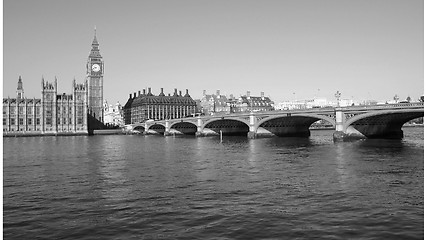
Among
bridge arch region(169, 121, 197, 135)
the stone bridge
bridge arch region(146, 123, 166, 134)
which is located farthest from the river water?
bridge arch region(146, 123, 166, 134)

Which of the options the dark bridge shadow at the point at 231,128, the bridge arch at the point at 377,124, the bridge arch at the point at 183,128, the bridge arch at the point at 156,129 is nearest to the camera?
the bridge arch at the point at 377,124

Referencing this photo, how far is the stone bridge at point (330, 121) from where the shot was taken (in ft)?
207

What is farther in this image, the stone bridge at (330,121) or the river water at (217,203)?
the stone bridge at (330,121)

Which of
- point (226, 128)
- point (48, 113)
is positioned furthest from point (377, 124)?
point (48, 113)

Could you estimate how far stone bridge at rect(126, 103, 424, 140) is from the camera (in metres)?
63.2

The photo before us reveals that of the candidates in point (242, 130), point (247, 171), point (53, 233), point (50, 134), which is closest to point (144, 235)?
point (53, 233)

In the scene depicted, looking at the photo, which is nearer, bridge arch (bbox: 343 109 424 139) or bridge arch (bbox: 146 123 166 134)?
bridge arch (bbox: 343 109 424 139)

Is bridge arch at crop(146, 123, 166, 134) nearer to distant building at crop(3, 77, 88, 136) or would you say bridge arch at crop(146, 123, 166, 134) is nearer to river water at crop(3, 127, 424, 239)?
Answer: distant building at crop(3, 77, 88, 136)

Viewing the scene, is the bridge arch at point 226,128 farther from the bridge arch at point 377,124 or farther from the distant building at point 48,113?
the distant building at point 48,113

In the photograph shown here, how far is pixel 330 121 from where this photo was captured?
231 ft

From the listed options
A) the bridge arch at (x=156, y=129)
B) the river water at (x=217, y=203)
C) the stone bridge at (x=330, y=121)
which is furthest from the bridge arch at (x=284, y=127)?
the bridge arch at (x=156, y=129)

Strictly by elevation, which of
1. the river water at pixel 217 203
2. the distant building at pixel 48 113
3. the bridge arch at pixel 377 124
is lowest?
the river water at pixel 217 203

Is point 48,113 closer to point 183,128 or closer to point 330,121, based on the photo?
point 183,128

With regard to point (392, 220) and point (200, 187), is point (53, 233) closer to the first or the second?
point (200, 187)
